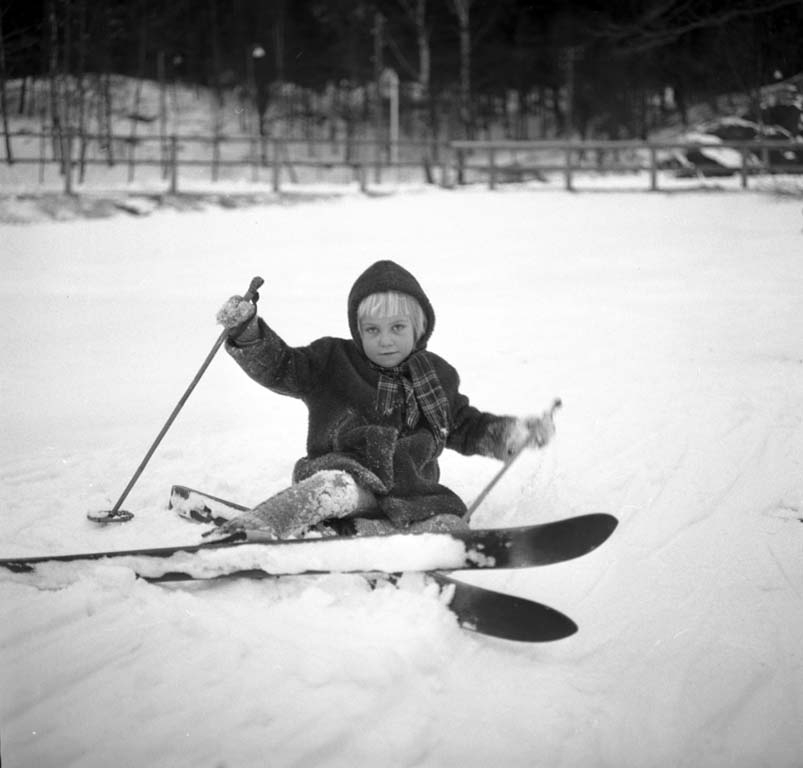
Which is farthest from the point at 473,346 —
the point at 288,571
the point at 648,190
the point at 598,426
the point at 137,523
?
the point at 648,190

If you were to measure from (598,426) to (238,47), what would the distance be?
2392 cm

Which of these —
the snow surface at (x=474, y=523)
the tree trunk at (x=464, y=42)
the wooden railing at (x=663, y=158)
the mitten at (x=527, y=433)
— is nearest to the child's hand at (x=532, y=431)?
the mitten at (x=527, y=433)

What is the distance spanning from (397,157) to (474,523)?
2006 centimetres

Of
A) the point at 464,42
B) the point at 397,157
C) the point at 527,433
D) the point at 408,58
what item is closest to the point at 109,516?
the point at 527,433

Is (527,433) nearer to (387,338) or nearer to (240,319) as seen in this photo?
(387,338)

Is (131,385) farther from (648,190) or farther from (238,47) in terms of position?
(238,47)

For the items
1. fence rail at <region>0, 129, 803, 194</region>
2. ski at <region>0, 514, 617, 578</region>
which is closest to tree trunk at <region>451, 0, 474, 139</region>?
fence rail at <region>0, 129, 803, 194</region>

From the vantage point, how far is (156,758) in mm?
1495

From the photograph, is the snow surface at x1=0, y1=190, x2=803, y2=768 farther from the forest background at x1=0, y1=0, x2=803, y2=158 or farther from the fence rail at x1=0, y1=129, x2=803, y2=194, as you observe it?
the fence rail at x1=0, y1=129, x2=803, y2=194

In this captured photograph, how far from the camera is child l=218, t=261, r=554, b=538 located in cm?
251

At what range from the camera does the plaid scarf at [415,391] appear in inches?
104

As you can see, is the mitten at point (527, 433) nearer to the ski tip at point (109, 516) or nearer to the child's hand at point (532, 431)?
the child's hand at point (532, 431)

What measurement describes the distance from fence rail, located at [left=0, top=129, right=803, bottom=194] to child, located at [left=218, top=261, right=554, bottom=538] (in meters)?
5.88

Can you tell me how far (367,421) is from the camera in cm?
262
